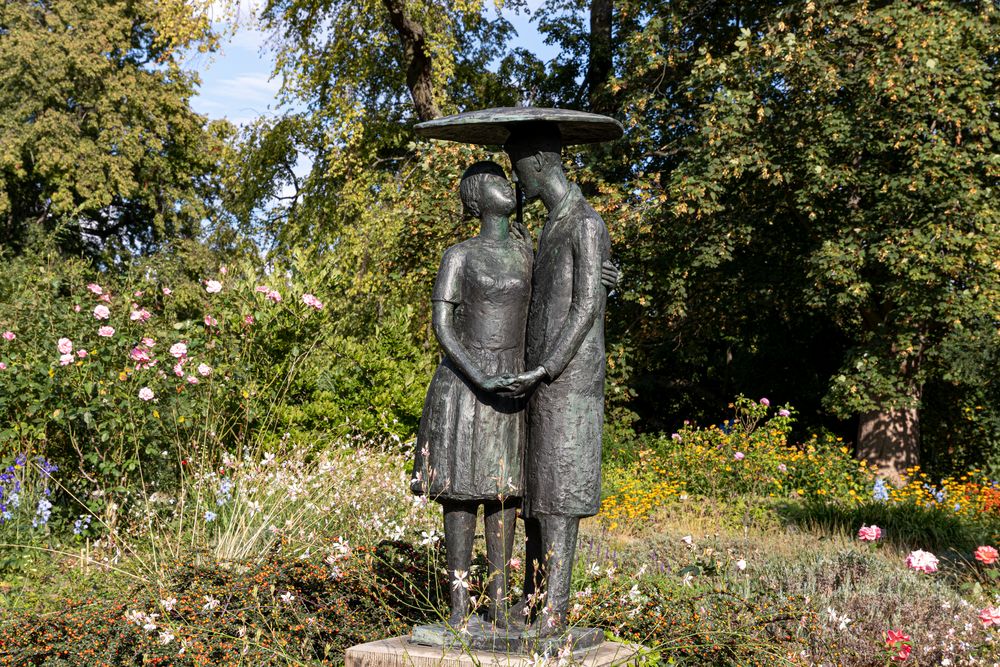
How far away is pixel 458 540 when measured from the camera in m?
4.28

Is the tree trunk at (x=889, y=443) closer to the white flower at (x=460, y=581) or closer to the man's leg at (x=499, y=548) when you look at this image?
the man's leg at (x=499, y=548)

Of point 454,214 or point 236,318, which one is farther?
point 454,214

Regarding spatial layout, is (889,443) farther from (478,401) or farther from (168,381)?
(478,401)

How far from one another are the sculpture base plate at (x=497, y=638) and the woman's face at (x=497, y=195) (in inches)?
70.4

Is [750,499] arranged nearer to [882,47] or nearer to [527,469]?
[882,47]

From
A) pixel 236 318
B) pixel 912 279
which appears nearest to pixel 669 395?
pixel 912 279

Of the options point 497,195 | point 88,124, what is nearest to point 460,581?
point 497,195

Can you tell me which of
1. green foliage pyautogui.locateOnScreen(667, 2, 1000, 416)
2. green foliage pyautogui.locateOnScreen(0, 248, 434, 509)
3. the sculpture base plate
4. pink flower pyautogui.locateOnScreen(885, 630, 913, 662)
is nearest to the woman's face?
the sculpture base plate

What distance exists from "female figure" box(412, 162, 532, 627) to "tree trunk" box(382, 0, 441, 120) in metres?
10.6

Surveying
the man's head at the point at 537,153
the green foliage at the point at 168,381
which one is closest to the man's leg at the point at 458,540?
the man's head at the point at 537,153

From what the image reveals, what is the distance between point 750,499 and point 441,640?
6865 millimetres

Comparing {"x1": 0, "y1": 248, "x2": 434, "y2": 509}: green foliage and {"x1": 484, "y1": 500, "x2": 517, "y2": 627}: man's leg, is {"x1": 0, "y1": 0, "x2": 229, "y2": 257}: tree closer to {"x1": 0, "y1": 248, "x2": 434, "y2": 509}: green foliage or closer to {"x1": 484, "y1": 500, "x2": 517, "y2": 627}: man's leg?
{"x1": 0, "y1": 248, "x2": 434, "y2": 509}: green foliage

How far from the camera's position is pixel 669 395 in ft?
58.7

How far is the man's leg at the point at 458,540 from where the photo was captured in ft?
13.8
